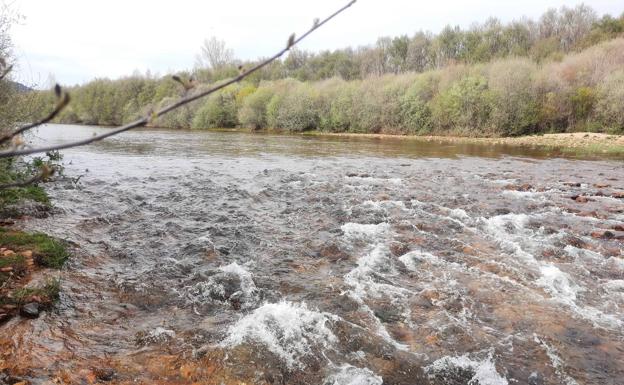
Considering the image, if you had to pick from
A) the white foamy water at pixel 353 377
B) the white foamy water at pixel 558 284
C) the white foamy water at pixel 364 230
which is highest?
the white foamy water at pixel 364 230

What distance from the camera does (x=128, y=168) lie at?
66.4ft

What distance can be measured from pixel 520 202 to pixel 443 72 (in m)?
44.1

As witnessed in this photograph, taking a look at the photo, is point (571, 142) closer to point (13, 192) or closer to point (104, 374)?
point (13, 192)

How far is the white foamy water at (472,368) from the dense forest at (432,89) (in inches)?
404

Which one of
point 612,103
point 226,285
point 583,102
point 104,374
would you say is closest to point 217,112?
point 583,102

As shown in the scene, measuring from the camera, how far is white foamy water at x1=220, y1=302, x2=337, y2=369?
520 cm

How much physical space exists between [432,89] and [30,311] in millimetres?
53695

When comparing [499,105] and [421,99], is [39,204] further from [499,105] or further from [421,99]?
[421,99]

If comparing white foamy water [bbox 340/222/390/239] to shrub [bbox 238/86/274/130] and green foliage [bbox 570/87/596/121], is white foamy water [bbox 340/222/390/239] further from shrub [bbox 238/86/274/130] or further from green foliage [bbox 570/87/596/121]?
shrub [bbox 238/86/274/130]

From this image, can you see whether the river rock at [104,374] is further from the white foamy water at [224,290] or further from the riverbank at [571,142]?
the riverbank at [571,142]

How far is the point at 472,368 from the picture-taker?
16.2ft

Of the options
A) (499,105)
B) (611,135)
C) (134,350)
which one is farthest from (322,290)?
(499,105)

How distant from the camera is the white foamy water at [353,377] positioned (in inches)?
182

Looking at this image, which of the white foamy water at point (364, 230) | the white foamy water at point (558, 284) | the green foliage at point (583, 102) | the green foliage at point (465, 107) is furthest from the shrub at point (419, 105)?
the white foamy water at point (558, 284)
